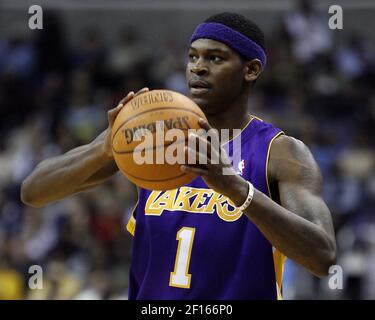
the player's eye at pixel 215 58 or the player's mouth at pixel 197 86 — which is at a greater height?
the player's eye at pixel 215 58

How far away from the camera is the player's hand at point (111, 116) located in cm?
466

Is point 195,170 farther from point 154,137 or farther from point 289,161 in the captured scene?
point 289,161

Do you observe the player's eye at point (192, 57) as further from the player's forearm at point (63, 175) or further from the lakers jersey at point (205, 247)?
the player's forearm at point (63, 175)

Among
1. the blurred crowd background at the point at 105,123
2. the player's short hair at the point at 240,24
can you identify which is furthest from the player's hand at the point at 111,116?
the blurred crowd background at the point at 105,123

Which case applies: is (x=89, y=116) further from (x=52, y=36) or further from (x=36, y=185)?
(x=36, y=185)

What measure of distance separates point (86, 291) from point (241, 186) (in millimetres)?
6430

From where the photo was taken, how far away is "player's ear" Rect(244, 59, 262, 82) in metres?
5.30

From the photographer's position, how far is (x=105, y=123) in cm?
1357

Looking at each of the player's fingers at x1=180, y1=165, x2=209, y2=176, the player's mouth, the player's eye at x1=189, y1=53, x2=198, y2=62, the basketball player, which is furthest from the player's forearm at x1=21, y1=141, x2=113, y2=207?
the player's fingers at x1=180, y1=165, x2=209, y2=176

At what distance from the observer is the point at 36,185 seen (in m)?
5.18

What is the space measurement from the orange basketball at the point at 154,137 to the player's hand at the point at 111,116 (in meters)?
0.03

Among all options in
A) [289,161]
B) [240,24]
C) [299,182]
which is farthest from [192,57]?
[299,182]

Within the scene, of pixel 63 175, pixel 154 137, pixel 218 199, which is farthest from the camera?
pixel 63 175

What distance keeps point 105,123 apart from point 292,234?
9.39 meters
